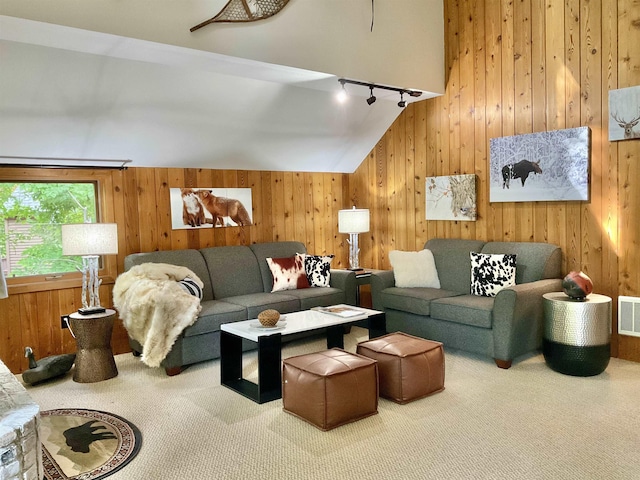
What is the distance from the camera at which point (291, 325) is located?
3.59 metres

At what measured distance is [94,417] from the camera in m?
3.14

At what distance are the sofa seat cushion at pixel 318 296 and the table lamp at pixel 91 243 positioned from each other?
166 cm

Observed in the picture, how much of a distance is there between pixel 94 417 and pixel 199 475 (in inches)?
42.2

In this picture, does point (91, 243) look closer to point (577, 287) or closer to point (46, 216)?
point (46, 216)

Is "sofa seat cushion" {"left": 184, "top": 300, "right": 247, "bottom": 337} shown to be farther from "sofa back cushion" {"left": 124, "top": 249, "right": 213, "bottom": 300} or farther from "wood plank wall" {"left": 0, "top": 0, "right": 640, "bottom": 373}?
"wood plank wall" {"left": 0, "top": 0, "right": 640, "bottom": 373}

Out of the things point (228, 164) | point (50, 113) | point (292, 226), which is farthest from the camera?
point (292, 226)

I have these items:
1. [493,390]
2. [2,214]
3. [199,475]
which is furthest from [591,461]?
[2,214]

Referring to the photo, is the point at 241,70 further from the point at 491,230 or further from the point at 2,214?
the point at 491,230

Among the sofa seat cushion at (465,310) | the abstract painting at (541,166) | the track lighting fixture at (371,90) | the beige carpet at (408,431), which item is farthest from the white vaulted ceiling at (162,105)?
the sofa seat cushion at (465,310)

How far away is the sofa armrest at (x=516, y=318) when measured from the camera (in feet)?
12.5

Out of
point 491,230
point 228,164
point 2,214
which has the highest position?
point 228,164

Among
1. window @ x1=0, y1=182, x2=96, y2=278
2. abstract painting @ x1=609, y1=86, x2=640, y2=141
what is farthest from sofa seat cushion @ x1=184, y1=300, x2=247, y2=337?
abstract painting @ x1=609, y1=86, x2=640, y2=141

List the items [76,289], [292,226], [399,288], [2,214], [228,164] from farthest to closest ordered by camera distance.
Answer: [292,226]
[228,164]
[399,288]
[76,289]
[2,214]

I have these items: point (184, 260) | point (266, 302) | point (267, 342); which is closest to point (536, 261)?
point (266, 302)
